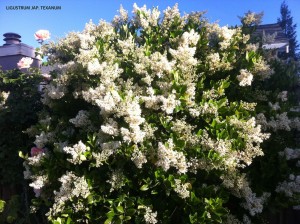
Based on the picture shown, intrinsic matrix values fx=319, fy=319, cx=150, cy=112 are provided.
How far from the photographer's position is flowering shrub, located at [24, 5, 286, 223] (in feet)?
9.16

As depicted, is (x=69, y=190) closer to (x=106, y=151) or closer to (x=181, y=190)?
(x=106, y=151)

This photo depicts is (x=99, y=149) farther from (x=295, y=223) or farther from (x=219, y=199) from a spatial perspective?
(x=295, y=223)

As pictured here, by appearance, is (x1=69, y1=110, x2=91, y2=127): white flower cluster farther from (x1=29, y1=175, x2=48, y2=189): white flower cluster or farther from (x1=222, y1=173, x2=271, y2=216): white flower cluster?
(x1=222, y1=173, x2=271, y2=216): white flower cluster

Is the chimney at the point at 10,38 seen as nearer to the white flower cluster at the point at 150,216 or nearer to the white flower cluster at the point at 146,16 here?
the white flower cluster at the point at 146,16

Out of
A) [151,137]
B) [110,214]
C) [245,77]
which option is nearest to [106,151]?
[151,137]

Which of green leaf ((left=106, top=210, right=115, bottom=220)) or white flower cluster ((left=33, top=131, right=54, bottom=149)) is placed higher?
white flower cluster ((left=33, top=131, right=54, bottom=149))

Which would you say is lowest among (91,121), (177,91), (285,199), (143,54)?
(285,199)

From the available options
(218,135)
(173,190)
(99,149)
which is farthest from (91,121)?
(218,135)

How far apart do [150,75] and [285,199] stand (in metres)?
1.85

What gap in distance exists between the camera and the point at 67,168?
10.4 feet

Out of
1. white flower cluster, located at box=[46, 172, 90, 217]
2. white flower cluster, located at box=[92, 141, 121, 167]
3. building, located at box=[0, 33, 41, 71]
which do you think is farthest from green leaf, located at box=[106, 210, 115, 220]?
building, located at box=[0, 33, 41, 71]

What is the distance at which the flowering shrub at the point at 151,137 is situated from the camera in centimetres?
279

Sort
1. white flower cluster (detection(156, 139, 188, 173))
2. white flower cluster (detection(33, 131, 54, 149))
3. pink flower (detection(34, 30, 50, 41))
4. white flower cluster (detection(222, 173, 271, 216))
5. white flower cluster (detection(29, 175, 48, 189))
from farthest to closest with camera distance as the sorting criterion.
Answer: pink flower (detection(34, 30, 50, 41)) < white flower cluster (detection(33, 131, 54, 149)) < white flower cluster (detection(29, 175, 48, 189)) < white flower cluster (detection(222, 173, 271, 216)) < white flower cluster (detection(156, 139, 188, 173))

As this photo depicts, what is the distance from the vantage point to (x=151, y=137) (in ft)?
9.57
